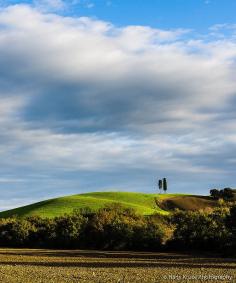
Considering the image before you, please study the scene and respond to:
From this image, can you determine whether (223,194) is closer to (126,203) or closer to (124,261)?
(126,203)

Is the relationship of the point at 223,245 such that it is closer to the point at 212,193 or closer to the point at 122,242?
the point at 122,242

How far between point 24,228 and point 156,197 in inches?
2548

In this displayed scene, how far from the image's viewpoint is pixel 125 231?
66.4m

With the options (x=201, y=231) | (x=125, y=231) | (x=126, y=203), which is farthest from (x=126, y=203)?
(x=201, y=231)

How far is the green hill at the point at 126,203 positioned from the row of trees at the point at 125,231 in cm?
3227

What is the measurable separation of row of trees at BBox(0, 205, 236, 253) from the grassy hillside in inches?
1272

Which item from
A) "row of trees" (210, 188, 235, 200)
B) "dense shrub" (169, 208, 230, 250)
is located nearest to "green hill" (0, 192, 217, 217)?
"row of trees" (210, 188, 235, 200)

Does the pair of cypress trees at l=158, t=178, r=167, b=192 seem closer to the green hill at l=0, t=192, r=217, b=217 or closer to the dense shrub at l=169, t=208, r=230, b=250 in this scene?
the green hill at l=0, t=192, r=217, b=217

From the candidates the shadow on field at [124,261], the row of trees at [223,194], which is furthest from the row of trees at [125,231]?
the row of trees at [223,194]

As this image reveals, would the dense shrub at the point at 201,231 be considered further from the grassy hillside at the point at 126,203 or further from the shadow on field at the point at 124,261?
the grassy hillside at the point at 126,203

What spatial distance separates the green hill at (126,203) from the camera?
112 metres

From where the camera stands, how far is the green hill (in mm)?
112000

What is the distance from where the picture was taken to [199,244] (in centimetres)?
6159

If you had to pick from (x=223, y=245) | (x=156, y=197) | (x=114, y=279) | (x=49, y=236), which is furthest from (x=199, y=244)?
(x=156, y=197)
